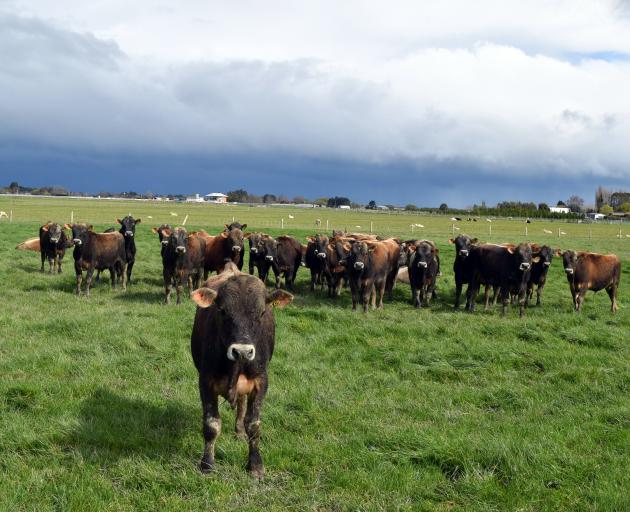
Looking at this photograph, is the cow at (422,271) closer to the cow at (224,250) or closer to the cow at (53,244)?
the cow at (224,250)

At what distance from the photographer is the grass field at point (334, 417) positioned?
520 cm

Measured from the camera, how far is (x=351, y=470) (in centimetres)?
562

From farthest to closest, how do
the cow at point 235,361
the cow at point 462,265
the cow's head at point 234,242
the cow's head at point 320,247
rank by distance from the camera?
the cow's head at point 320,247
the cow at point 462,265
the cow's head at point 234,242
the cow at point 235,361

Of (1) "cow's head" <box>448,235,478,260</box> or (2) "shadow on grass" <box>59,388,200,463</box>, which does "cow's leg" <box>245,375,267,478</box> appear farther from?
(1) "cow's head" <box>448,235,478,260</box>

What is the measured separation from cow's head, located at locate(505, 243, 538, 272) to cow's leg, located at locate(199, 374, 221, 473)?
10950 mm

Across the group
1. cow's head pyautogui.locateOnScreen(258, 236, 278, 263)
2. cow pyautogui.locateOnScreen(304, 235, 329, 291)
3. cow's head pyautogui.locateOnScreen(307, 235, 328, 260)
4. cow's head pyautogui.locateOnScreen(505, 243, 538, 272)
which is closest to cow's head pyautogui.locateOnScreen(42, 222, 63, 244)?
cow's head pyautogui.locateOnScreen(258, 236, 278, 263)

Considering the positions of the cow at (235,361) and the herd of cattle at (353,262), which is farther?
the herd of cattle at (353,262)

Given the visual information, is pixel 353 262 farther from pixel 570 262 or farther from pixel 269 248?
pixel 570 262

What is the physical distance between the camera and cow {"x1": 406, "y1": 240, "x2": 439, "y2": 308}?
1596 cm

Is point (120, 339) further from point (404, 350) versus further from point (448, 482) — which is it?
point (448, 482)

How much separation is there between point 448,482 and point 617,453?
199cm

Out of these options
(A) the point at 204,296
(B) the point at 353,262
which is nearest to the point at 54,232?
(B) the point at 353,262

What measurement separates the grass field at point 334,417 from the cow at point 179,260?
7.42 feet

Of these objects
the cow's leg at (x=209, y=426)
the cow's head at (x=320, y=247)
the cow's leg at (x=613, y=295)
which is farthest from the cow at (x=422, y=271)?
the cow's leg at (x=209, y=426)
